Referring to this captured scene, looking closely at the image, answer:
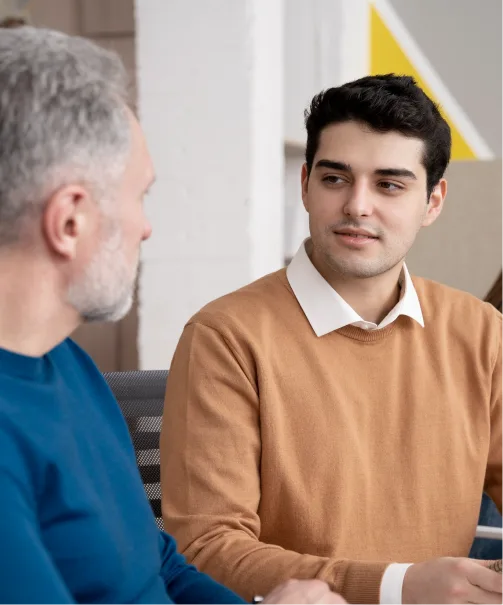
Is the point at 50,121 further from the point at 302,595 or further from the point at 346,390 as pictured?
the point at 346,390

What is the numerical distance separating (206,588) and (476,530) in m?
0.57

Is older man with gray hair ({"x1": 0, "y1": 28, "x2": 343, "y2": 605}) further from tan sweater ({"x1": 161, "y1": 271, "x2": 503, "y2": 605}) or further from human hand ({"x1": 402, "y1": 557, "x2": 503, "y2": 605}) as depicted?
tan sweater ({"x1": 161, "y1": 271, "x2": 503, "y2": 605})

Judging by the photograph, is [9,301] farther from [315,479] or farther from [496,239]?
[496,239]

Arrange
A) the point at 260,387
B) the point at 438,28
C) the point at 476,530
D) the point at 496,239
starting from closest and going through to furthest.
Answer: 1. the point at 260,387
2. the point at 476,530
3. the point at 496,239
4. the point at 438,28

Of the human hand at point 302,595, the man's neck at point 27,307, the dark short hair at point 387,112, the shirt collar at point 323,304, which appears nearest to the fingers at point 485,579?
the human hand at point 302,595

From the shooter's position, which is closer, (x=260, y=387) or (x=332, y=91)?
(x=260, y=387)

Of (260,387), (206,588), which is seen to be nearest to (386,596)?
(206,588)

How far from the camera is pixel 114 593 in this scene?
84 centimetres

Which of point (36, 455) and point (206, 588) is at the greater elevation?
point (36, 455)

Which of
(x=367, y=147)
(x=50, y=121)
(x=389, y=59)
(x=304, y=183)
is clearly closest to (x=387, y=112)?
(x=367, y=147)

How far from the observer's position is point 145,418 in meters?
1.38

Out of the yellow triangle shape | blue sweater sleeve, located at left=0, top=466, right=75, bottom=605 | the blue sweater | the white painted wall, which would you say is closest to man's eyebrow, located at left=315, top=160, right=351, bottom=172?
the blue sweater

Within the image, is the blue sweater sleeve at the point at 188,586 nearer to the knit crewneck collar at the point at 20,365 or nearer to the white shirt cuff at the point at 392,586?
the white shirt cuff at the point at 392,586

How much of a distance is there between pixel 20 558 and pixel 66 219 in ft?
0.87
